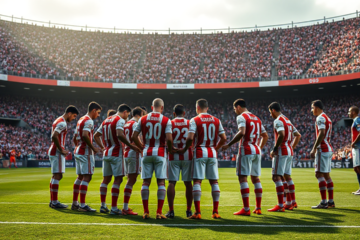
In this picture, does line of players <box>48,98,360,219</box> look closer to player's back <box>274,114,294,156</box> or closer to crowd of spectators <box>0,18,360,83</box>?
player's back <box>274,114,294,156</box>

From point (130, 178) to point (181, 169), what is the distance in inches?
48.4

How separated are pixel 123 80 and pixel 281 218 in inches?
1462

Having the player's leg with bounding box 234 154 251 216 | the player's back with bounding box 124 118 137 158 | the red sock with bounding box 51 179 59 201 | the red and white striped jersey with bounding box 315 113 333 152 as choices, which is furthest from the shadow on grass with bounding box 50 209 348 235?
the red and white striped jersey with bounding box 315 113 333 152

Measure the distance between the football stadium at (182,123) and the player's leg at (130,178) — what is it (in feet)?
0.10

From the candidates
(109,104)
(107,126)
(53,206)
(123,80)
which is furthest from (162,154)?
(109,104)

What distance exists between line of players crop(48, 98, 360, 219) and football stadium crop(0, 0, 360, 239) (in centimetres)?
3

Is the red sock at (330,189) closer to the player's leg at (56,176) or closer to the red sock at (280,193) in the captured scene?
the red sock at (280,193)

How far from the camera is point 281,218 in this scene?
6.82 meters

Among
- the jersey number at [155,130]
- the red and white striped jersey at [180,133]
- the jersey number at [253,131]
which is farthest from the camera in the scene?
the jersey number at [253,131]

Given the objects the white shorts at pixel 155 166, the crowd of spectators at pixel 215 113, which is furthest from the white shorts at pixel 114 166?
the crowd of spectators at pixel 215 113

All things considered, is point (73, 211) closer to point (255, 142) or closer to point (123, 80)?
point (255, 142)

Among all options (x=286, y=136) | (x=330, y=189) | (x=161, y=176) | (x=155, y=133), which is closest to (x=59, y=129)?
(x=155, y=133)

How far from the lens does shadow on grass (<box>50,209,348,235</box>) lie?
565 centimetres

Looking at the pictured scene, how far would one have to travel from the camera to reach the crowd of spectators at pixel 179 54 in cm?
4119
